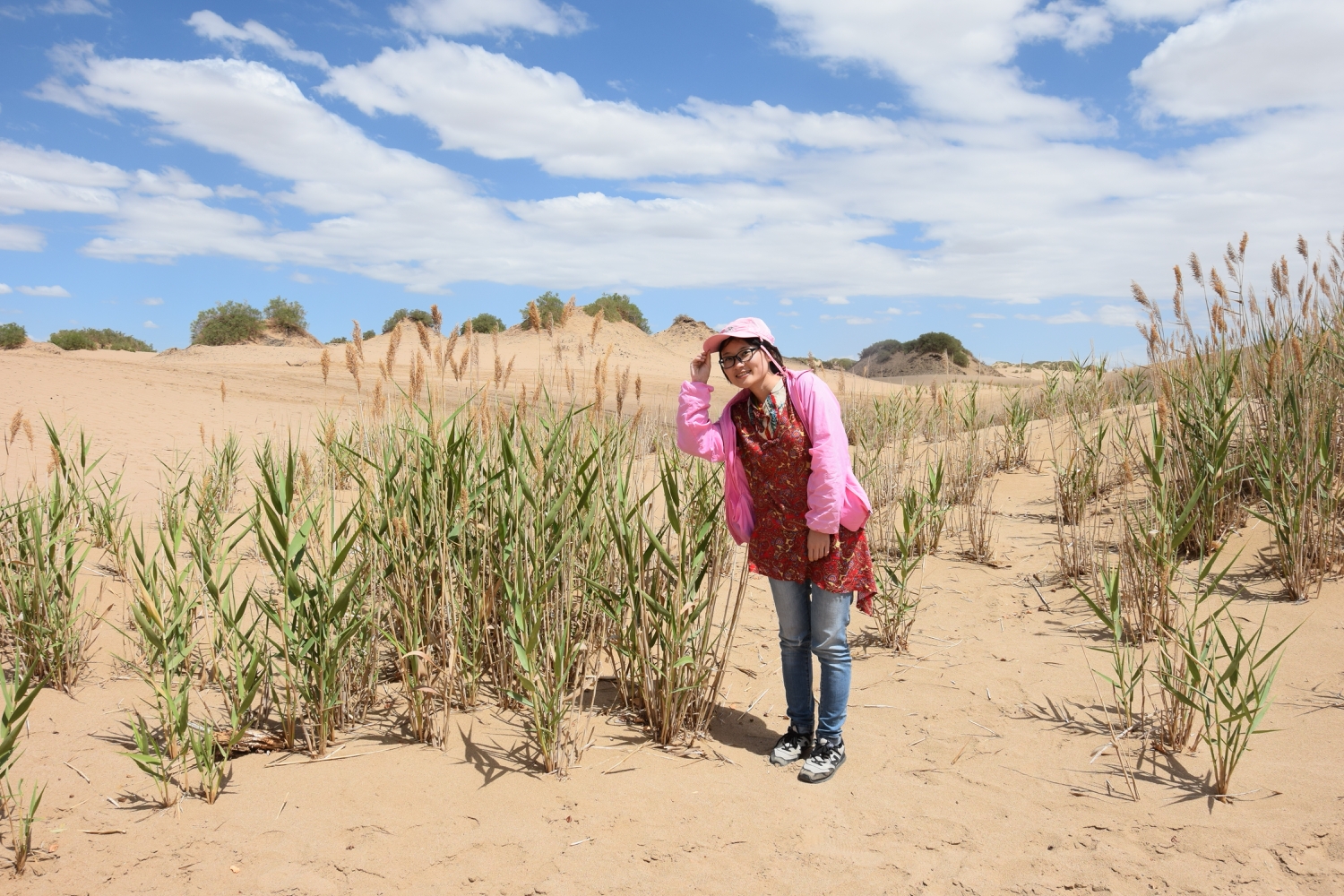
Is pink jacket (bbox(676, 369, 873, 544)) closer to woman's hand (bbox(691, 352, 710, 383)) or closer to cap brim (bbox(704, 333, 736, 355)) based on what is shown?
woman's hand (bbox(691, 352, 710, 383))

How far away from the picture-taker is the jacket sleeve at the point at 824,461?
2.51m

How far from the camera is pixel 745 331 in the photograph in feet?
8.55

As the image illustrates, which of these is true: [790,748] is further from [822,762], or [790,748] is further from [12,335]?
[12,335]

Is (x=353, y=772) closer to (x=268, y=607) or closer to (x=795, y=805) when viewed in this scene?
(x=268, y=607)

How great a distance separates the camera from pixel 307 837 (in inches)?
93.3

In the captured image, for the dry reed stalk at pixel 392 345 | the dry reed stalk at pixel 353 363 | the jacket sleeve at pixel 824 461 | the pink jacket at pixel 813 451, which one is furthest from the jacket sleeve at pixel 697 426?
the dry reed stalk at pixel 353 363

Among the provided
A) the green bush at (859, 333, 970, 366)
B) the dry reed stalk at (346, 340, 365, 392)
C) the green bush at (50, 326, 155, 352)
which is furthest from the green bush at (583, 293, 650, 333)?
the dry reed stalk at (346, 340, 365, 392)

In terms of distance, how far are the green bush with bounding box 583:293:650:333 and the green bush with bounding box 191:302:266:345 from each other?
452 inches

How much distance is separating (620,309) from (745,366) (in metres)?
27.9

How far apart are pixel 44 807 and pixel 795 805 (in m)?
2.34

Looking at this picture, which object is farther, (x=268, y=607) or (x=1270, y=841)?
(x=268, y=607)

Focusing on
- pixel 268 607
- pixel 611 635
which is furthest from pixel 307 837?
pixel 611 635

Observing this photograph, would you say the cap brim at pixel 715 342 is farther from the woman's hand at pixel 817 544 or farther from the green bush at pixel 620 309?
the green bush at pixel 620 309

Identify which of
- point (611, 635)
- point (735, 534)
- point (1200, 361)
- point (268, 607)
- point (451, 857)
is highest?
point (1200, 361)
